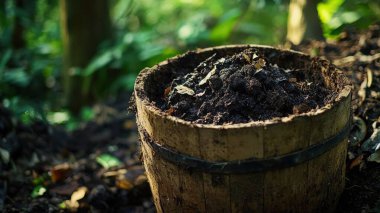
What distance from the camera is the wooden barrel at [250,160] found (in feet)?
6.39

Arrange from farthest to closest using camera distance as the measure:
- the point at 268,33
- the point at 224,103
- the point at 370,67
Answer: the point at 268,33, the point at 370,67, the point at 224,103

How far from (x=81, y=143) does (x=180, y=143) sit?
8.40 ft

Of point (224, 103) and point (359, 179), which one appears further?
point (359, 179)

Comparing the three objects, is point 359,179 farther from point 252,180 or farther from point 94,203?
point 94,203

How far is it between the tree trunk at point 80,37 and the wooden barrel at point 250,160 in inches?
124

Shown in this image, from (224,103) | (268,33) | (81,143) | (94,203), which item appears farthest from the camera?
(268,33)

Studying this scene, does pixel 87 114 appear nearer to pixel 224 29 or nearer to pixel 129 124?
pixel 129 124

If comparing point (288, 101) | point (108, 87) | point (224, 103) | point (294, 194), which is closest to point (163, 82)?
point (224, 103)

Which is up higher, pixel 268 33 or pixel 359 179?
pixel 268 33

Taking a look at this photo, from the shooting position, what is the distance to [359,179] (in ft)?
8.34

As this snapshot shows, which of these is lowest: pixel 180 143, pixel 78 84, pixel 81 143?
pixel 81 143

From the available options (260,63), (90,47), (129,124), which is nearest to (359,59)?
(260,63)

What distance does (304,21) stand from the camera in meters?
4.12

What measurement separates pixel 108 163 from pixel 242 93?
5.42 ft
